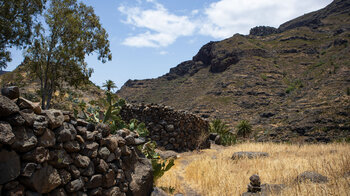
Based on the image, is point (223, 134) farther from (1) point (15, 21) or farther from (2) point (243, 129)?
(1) point (15, 21)

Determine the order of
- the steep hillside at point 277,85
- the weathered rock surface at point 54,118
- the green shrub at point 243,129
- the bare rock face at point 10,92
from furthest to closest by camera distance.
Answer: the steep hillside at point 277,85
the green shrub at point 243,129
the weathered rock surface at point 54,118
the bare rock face at point 10,92

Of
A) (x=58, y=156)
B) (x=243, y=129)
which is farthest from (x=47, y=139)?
(x=243, y=129)

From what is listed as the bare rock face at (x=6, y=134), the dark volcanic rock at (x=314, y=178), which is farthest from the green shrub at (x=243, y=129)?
the bare rock face at (x=6, y=134)

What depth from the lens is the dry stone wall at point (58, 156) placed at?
94.0 inches

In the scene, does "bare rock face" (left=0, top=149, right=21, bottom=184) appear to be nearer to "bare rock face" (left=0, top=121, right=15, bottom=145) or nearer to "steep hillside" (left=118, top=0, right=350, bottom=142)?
"bare rock face" (left=0, top=121, right=15, bottom=145)

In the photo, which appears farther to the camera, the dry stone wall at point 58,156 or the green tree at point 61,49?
the green tree at point 61,49

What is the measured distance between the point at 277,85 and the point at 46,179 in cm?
5268

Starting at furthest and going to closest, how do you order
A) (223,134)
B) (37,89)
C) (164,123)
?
(223,134) < (37,89) < (164,123)

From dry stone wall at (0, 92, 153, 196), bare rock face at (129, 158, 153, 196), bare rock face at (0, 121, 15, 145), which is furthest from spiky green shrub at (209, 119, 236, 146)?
bare rock face at (0, 121, 15, 145)

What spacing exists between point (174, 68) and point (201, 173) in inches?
3768

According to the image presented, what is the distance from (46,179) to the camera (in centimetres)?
270

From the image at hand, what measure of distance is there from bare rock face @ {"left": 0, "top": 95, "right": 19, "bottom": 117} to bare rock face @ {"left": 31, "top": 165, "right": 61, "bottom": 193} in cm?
71

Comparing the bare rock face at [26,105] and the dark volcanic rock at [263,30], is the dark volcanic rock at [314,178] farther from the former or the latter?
the dark volcanic rock at [263,30]

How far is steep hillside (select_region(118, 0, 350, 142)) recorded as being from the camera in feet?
92.2
